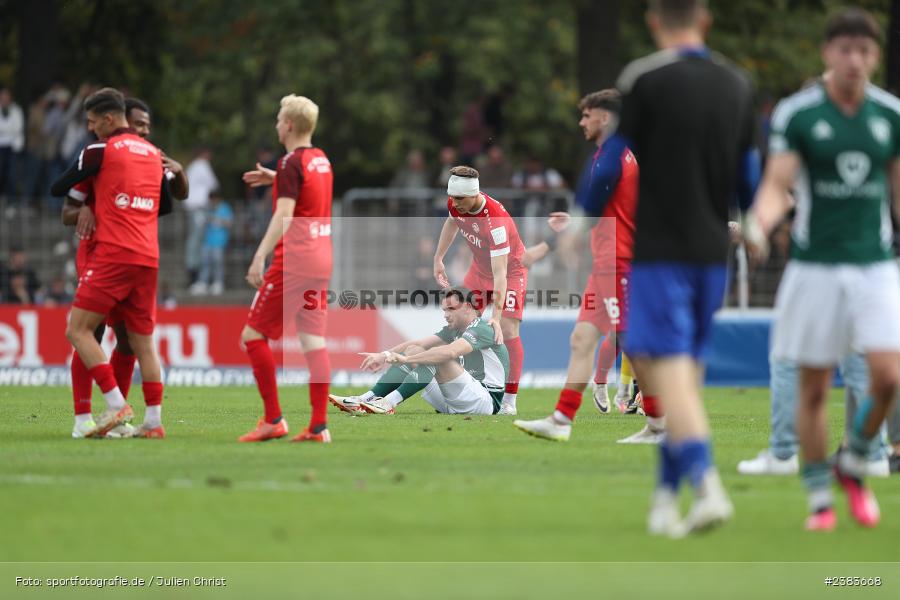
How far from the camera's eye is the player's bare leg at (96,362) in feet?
36.6

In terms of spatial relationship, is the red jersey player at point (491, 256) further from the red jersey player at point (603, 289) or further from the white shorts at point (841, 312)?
the white shorts at point (841, 312)

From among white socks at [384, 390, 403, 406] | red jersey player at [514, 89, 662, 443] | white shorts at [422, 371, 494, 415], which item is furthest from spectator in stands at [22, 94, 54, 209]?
red jersey player at [514, 89, 662, 443]

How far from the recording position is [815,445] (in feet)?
24.5

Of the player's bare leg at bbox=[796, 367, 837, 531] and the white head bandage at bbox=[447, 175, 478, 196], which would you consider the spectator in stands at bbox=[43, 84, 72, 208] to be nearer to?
the white head bandage at bbox=[447, 175, 478, 196]

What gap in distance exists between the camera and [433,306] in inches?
849

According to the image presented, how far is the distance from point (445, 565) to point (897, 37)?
887 inches

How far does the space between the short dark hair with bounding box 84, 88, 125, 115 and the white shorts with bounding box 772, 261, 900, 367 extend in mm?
5672

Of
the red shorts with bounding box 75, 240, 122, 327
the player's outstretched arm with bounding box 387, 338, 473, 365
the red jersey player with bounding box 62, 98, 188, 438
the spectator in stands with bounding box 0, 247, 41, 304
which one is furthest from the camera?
the spectator in stands with bounding box 0, 247, 41, 304

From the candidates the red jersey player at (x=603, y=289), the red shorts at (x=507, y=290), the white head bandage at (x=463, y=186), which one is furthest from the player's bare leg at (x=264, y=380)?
the red shorts at (x=507, y=290)

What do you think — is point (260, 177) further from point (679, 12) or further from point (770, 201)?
point (770, 201)

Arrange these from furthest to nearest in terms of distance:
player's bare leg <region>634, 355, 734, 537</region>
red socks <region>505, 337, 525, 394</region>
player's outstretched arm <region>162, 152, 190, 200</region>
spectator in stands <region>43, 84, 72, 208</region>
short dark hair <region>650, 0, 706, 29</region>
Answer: spectator in stands <region>43, 84, 72, 208</region>
red socks <region>505, 337, 525, 394</region>
player's outstretched arm <region>162, 152, 190, 200</region>
short dark hair <region>650, 0, 706, 29</region>
player's bare leg <region>634, 355, 734, 537</region>

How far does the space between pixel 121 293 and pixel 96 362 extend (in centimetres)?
53

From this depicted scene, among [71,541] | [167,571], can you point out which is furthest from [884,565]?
[71,541]

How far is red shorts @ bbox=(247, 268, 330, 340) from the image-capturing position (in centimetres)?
1071
